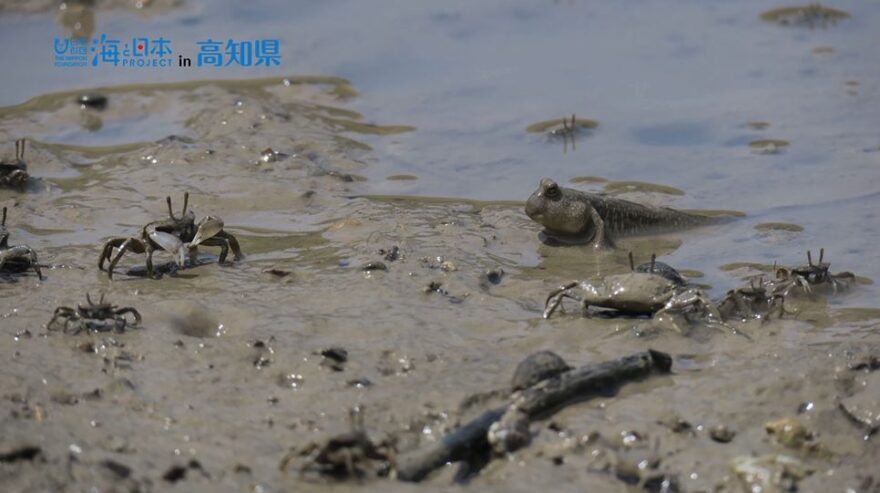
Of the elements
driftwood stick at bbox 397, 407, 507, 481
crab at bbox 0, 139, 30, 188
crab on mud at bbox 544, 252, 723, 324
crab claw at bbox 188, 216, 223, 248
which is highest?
crab at bbox 0, 139, 30, 188

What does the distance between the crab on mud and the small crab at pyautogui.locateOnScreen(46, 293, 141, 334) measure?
166cm

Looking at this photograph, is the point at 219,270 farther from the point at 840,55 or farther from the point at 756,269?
the point at 840,55

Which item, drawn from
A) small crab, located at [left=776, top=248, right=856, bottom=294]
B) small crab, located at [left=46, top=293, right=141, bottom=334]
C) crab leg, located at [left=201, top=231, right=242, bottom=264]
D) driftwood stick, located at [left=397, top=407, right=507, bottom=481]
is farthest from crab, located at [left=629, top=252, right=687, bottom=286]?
small crab, located at [left=46, top=293, right=141, bottom=334]

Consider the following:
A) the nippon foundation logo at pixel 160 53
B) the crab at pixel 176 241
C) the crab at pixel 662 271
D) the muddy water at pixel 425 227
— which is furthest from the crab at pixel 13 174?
the crab at pixel 662 271

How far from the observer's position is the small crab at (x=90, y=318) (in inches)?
191

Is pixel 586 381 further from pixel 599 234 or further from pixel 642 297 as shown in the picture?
pixel 599 234

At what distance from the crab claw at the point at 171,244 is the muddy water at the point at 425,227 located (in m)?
0.11

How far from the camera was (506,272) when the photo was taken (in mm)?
5898

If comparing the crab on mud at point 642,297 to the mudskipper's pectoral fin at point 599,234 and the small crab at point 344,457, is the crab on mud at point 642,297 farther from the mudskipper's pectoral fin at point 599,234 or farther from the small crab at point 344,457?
the small crab at point 344,457

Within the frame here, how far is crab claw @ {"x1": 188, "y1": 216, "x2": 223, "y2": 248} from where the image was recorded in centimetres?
576

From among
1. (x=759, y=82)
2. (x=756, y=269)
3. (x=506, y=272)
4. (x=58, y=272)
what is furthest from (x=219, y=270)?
(x=759, y=82)

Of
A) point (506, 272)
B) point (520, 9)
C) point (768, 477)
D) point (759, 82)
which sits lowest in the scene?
point (768, 477)

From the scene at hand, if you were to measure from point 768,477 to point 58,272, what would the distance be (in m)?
3.29

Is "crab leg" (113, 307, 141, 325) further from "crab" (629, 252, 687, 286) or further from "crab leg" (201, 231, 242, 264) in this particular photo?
"crab" (629, 252, 687, 286)
